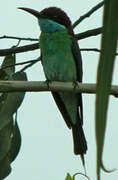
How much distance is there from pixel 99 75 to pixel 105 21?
0.02 meters

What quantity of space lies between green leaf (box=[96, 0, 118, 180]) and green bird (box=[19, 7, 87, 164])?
6.15 ft

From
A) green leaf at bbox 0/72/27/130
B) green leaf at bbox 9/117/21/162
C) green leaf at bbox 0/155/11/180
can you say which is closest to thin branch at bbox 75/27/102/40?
green leaf at bbox 0/72/27/130

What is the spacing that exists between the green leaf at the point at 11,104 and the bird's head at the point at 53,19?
822 millimetres

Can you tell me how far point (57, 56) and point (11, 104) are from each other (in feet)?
2.70

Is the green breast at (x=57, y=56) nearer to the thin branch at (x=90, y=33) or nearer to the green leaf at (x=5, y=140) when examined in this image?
the thin branch at (x=90, y=33)

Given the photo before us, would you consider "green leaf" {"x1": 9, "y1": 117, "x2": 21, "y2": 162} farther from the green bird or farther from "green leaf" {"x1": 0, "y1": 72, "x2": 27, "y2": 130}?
the green bird

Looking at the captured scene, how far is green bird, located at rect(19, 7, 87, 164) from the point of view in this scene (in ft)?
6.91

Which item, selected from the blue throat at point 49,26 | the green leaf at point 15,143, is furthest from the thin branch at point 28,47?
the green leaf at point 15,143

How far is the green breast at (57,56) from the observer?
2094mm

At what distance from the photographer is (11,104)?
1360 millimetres

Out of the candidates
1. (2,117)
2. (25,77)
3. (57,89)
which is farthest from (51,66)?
(57,89)

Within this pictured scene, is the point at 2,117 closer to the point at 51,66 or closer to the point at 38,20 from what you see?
the point at 51,66

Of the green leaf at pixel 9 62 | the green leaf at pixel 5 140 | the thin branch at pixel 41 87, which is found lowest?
the green leaf at pixel 5 140

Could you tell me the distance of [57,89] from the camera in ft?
3.42
